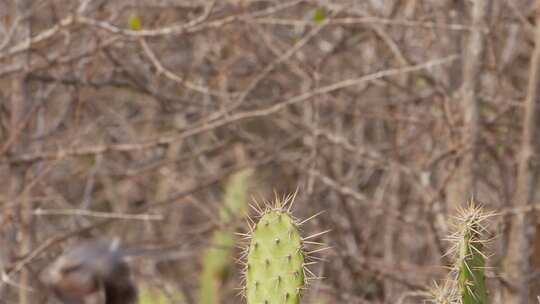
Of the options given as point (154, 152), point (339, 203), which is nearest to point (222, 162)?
point (154, 152)

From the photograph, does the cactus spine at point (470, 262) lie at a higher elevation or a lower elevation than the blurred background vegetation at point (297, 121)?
lower

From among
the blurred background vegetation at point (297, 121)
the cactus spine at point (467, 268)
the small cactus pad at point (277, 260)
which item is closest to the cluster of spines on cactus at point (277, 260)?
the small cactus pad at point (277, 260)

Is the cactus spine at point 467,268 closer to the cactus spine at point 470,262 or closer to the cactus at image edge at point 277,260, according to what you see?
the cactus spine at point 470,262

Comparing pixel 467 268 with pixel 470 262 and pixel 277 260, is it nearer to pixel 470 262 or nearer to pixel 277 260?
pixel 470 262

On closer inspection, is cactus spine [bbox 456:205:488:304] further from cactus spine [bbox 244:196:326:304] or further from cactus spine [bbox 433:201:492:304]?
cactus spine [bbox 244:196:326:304]

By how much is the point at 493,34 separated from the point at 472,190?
727 mm

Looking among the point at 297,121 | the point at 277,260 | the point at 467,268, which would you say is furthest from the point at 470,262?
the point at 297,121

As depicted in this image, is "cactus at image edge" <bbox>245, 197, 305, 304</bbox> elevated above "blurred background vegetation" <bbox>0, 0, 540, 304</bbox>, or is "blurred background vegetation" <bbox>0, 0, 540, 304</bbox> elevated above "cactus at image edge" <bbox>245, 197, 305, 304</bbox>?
"blurred background vegetation" <bbox>0, 0, 540, 304</bbox>

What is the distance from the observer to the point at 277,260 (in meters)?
2.78

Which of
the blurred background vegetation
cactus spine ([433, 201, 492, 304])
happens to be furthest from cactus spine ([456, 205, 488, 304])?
the blurred background vegetation

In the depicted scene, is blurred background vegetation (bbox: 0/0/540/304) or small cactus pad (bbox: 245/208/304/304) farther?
blurred background vegetation (bbox: 0/0/540/304)

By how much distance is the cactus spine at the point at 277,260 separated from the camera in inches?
109

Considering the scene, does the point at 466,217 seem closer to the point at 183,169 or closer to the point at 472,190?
the point at 472,190

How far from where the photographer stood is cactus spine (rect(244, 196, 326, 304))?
277cm
